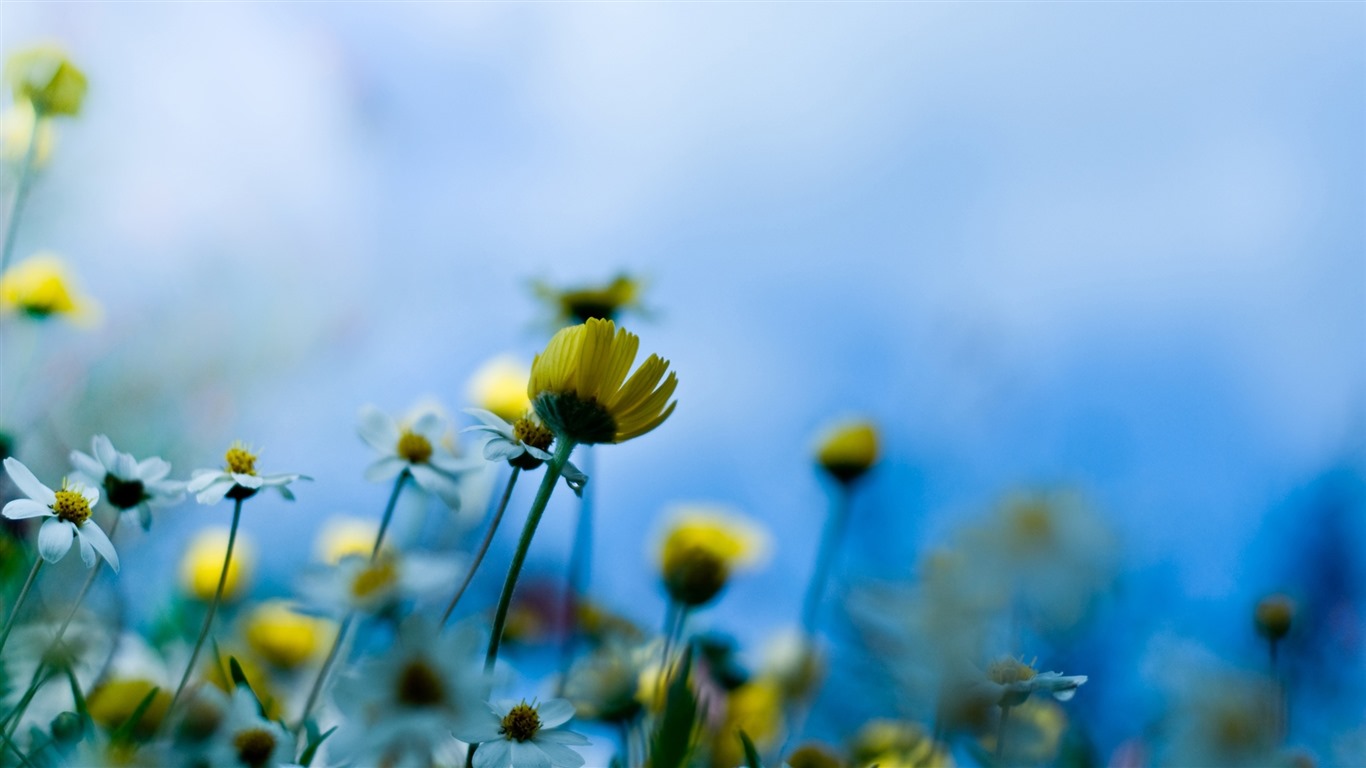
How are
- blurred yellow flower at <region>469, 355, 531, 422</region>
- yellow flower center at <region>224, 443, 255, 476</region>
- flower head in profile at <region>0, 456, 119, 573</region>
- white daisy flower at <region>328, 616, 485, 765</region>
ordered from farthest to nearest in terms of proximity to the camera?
blurred yellow flower at <region>469, 355, 531, 422</region> < yellow flower center at <region>224, 443, 255, 476</region> < flower head in profile at <region>0, 456, 119, 573</region> < white daisy flower at <region>328, 616, 485, 765</region>

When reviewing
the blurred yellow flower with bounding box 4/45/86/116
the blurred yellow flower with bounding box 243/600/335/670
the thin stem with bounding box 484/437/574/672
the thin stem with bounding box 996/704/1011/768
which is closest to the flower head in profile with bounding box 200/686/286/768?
the thin stem with bounding box 484/437/574/672

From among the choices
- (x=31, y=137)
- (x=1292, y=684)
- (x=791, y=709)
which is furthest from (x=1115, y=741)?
(x=31, y=137)

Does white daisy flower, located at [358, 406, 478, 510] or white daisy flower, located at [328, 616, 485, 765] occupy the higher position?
white daisy flower, located at [358, 406, 478, 510]

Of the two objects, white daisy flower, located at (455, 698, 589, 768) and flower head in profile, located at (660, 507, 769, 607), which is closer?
white daisy flower, located at (455, 698, 589, 768)

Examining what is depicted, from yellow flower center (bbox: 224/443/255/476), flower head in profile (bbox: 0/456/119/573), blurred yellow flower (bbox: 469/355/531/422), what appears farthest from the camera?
blurred yellow flower (bbox: 469/355/531/422)

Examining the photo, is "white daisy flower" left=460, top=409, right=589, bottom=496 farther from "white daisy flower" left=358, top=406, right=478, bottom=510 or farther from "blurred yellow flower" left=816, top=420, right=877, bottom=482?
"blurred yellow flower" left=816, top=420, right=877, bottom=482

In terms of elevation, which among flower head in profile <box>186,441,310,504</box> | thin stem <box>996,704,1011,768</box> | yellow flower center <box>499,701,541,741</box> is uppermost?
flower head in profile <box>186,441,310,504</box>

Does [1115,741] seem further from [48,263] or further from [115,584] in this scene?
[48,263]
